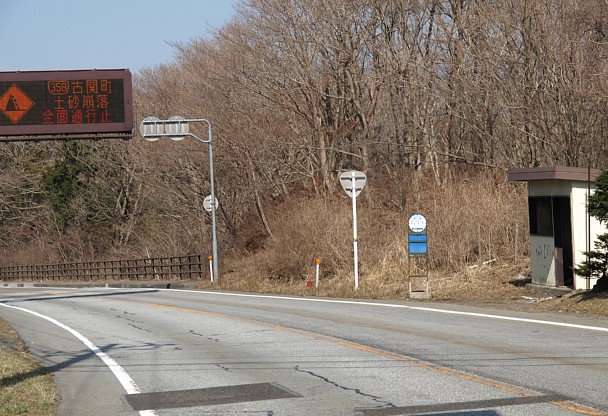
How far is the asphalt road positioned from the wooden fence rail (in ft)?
67.7

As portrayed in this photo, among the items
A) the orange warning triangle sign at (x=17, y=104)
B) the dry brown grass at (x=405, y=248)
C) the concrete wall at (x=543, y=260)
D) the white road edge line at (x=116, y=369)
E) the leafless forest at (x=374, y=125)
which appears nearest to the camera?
the white road edge line at (x=116, y=369)

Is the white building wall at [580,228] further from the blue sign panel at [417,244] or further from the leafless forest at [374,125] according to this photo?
the leafless forest at [374,125]

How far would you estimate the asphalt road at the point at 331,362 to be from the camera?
8.74m

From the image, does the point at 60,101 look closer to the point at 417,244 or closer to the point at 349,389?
the point at 417,244

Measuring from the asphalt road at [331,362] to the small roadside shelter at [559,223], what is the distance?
2.96 m

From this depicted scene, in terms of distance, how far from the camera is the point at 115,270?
53125mm

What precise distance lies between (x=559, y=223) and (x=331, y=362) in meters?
10.6

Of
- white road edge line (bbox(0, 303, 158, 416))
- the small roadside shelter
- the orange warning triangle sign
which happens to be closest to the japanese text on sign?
the orange warning triangle sign

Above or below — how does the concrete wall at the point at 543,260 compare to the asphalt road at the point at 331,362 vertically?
above

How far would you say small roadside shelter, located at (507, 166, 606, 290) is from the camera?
746 inches

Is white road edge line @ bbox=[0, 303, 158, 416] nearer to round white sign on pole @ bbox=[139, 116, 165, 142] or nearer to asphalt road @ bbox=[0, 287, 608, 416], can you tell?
asphalt road @ bbox=[0, 287, 608, 416]

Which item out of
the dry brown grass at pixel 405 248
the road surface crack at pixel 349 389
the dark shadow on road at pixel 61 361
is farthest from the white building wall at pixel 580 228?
the road surface crack at pixel 349 389

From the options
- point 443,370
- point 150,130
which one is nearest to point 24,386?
point 443,370

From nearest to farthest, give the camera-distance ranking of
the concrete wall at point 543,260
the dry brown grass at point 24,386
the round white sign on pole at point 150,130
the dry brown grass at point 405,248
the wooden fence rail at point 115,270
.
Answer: the dry brown grass at point 24,386
the concrete wall at point 543,260
the dry brown grass at point 405,248
the round white sign on pole at point 150,130
the wooden fence rail at point 115,270
